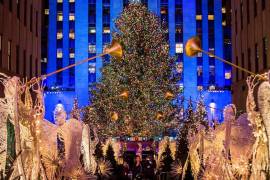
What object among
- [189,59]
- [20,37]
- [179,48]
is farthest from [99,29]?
[20,37]

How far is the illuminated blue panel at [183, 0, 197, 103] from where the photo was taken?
72750mm

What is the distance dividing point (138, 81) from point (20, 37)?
44.1ft

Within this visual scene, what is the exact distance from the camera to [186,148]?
77.9 feet

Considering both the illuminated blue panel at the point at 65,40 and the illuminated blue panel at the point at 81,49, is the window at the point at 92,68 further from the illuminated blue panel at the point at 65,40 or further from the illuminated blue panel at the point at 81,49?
the illuminated blue panel at the point at 65,40

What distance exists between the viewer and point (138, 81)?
47125 mm

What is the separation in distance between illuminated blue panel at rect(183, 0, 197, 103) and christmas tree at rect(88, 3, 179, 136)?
72.6 feet

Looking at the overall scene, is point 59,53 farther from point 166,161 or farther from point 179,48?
point 166,161

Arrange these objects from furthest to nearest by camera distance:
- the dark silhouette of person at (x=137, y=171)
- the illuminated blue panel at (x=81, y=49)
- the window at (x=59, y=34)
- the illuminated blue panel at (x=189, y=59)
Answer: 1. the window at (x=59, y=34)
2. the illuminated blue panel at (x=189, y=59)
3. the illuminated blue panel at (x=81, y=49)
4. the dark silhouette of person at (x=137, y=171)

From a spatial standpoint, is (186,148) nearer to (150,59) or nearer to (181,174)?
(181,174)

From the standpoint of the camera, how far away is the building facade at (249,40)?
111ft

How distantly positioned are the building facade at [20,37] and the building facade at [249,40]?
16.2 metres

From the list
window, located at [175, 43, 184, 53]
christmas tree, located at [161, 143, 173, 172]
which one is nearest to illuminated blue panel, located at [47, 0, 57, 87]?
window, located at [175, 43, 184, 53]

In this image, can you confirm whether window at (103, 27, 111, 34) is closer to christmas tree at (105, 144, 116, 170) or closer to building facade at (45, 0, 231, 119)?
building facade at (45, 0, 231, 119)

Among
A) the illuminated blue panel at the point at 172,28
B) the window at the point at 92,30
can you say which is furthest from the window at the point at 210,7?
the window at the point at 92,30
